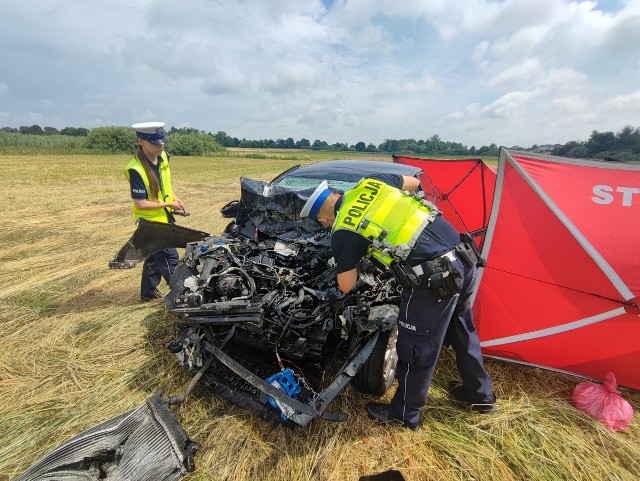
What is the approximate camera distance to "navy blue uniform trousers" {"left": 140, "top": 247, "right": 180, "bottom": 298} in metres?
4.00

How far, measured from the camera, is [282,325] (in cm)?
A: 239

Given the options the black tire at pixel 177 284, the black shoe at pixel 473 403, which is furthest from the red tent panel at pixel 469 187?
the black tire at pixel 177 284

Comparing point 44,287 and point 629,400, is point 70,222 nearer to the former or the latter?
point 44,287

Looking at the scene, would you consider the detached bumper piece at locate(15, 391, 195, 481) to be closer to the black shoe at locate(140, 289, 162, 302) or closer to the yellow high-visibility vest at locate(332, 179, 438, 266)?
the yellow high-visibility vest at locate(332, 179, 438, 266)

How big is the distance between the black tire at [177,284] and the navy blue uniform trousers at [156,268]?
1097mm

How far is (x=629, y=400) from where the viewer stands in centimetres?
274

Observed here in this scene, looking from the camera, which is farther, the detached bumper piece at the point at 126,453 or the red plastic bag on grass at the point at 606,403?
the red plastic bag on grass at the point at 606,403

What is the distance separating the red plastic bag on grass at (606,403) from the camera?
8.04 ft

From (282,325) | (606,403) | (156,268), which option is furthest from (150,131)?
(606,403)

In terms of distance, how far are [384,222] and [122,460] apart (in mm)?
2003

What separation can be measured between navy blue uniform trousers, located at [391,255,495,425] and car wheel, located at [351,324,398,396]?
0.47ft

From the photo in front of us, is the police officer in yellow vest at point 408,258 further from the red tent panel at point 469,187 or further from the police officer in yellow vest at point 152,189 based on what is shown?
the red tent panel at point 469,187

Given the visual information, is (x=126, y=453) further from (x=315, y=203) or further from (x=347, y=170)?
(x=347, y=170)

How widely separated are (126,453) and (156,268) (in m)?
2.31
